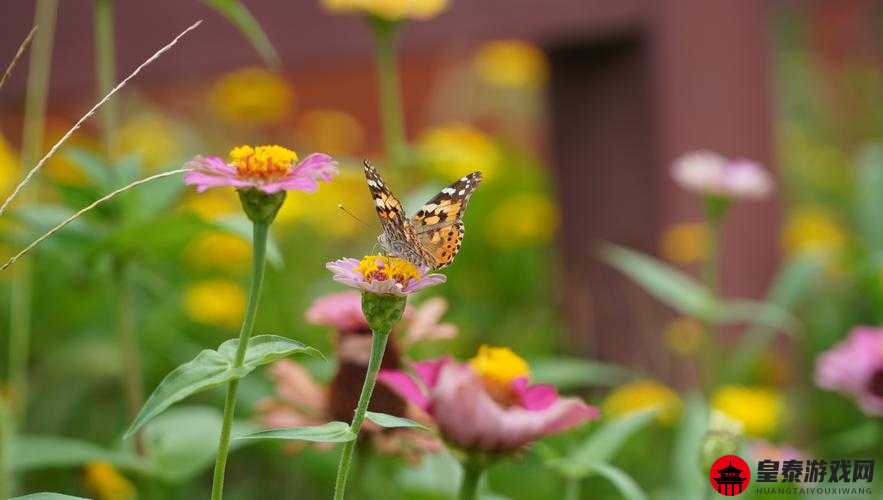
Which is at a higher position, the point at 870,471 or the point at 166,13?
the point at 166,13

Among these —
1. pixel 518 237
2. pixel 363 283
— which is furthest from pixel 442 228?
pixel 518 237


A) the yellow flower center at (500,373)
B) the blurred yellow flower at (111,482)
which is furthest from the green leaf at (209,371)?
the blurred yellow flower at (111,482)

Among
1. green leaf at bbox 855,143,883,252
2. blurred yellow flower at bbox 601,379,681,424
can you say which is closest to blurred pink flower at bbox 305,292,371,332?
blurred yellow flower at bbox 601,379,681,424

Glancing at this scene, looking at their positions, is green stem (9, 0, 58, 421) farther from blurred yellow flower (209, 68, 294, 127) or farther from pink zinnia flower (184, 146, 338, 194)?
blurred yellow flower (209, 68, 294, 127)

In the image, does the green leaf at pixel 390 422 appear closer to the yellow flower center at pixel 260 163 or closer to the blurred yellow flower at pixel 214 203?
the yellow flower center at pixel 260 163

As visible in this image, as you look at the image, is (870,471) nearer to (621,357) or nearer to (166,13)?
(621,357)

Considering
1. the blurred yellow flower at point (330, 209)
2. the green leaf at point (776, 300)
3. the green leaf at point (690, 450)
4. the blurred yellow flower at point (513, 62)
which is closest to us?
the green leaf at point (690, 450)
